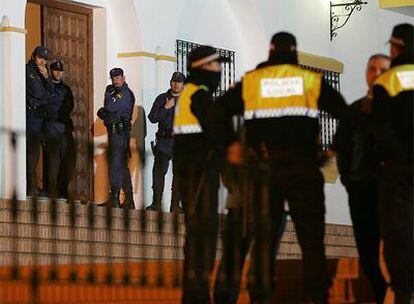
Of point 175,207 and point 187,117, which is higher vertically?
point 187,117

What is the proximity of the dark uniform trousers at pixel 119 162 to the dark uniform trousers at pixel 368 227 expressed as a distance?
3.94m

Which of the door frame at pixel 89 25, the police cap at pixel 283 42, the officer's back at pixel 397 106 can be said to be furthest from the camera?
the door frame at pixel 89 25

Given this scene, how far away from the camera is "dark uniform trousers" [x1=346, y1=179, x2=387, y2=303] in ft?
46.2

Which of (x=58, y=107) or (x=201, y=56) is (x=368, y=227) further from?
(x=58, y=107)

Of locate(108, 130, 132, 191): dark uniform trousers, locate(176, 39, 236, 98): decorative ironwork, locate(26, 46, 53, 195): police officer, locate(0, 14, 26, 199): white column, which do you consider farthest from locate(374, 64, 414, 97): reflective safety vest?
locate(176, 39, 236, 98): decorative ironwork

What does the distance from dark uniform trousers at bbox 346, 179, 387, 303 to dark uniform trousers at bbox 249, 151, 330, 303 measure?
909 mm

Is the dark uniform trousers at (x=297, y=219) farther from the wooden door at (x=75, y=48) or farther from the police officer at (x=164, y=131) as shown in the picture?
the wooden door at (x=75, y=48)

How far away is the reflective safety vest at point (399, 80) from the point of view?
13703 millimetres

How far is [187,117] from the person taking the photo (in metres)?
13.4

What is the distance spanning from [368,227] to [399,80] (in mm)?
1212

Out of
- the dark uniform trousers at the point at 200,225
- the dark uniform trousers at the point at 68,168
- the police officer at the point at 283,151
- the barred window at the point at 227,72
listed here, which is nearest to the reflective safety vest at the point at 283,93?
the police officer at the point at 283,151

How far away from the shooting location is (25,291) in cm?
1430

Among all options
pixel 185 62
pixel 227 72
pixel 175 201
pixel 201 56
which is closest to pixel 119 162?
pixel 175 201

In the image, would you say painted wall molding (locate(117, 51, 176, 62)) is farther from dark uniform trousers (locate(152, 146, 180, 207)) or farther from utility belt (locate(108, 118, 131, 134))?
utility belt (locate(108, 118, 131, 134))
